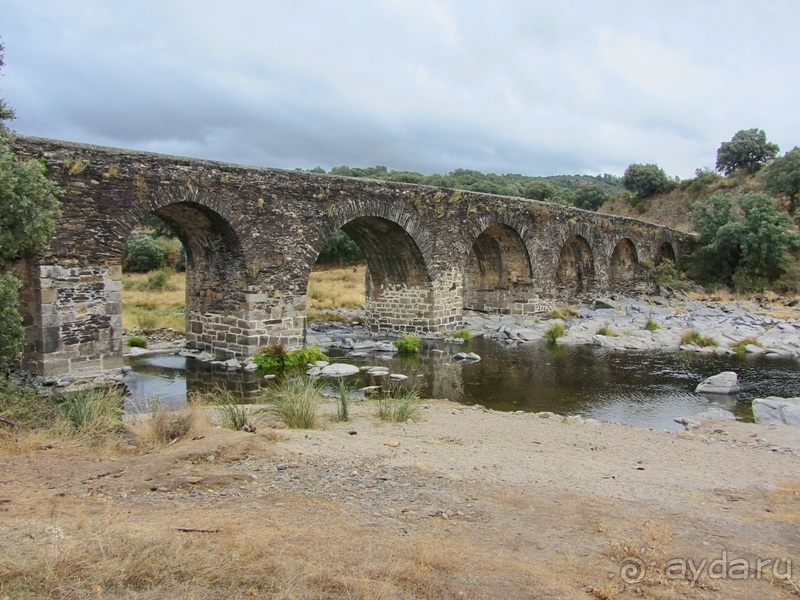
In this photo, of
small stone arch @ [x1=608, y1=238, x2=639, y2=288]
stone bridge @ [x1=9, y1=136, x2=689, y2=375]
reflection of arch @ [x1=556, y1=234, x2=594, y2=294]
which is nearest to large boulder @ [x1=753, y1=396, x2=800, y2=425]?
stone bridge @ [x1=9, y1=136, x2=689, y2=375]

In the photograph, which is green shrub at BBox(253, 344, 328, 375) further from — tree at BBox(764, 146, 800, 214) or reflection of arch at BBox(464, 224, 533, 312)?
tree at BBox(764, 146, 800, 214)

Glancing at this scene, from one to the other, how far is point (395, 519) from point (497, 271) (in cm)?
1790

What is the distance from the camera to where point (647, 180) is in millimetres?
45125

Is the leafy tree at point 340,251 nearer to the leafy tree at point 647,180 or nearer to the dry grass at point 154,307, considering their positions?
the dry grass at point 154,307

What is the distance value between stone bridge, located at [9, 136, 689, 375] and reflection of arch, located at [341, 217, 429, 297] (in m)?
0.04

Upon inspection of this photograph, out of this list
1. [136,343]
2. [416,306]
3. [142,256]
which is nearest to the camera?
[136,343]

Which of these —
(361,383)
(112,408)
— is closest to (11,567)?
(112,408)

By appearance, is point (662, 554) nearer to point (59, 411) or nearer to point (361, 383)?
point (59, 411)

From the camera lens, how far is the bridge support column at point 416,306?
17.1 meters

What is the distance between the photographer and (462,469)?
18.6ft

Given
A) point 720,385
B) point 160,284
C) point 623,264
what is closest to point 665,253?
point 623,264

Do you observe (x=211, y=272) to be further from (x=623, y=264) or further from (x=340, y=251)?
(x=340, y=251)

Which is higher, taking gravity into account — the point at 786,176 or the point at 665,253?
Result: the point at 786,176

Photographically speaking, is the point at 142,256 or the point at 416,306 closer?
the point at 416,306
